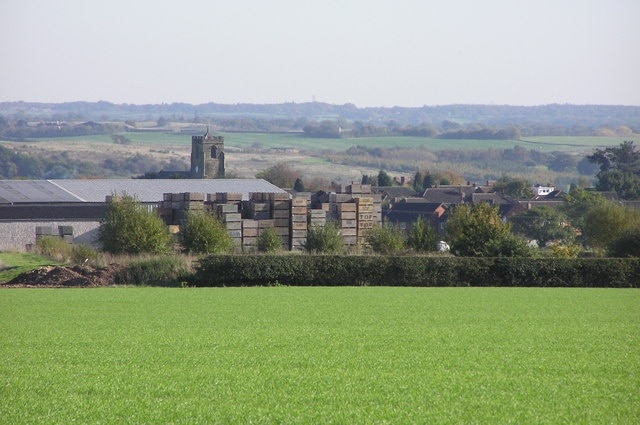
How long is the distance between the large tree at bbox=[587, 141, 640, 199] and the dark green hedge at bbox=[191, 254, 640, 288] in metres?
67.2

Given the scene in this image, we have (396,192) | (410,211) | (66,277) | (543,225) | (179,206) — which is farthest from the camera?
(396,192)

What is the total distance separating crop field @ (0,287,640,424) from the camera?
44.0 feet

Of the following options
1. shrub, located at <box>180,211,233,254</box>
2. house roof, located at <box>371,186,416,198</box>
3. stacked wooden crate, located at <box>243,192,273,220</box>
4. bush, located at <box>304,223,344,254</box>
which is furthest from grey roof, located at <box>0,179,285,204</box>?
bush, located at <box>304,223,344,254</box>

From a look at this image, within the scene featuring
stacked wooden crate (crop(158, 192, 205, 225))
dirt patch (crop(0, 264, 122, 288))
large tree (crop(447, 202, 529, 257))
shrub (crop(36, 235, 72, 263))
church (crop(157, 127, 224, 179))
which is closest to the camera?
dirt patch (crop(0, 264, 122, 288))

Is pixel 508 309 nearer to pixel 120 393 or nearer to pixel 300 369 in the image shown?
pixel 300 369

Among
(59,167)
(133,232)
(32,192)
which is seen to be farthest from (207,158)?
(133,232)

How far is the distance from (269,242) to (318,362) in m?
26.1

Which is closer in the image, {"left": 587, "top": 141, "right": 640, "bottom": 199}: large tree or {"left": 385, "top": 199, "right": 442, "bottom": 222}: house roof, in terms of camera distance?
{"left": 385, "top": 199, "right": 442, "bottom": 222}: house roof

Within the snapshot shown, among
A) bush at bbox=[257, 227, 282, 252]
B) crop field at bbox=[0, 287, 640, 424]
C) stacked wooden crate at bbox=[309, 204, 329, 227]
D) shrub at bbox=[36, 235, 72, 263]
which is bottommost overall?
shrub at bbox=[36, 235, 72, 263]

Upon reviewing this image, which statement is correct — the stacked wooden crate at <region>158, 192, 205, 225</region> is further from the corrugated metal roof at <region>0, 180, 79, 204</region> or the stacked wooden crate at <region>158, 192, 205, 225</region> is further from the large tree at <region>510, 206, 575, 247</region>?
the large tree at <region>510, 206, 575, 247</region>

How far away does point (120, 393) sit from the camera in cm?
1438

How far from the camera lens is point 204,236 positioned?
41.2 meters

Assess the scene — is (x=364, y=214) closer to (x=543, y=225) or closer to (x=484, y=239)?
(x=484, y=239)

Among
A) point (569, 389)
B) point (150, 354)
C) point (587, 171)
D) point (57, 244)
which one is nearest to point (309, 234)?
point (57, 244)
